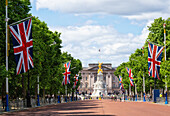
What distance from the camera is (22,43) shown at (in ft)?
138

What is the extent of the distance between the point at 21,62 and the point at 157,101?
36314 mm

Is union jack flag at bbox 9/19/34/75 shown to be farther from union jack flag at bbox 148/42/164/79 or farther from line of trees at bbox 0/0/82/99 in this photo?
union jack flag at bbox 148/42/164/79

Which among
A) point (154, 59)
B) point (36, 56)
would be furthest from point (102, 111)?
point (154, 59)

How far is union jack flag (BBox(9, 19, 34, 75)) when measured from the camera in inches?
1625

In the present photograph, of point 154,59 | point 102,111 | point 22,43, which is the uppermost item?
point 22,43

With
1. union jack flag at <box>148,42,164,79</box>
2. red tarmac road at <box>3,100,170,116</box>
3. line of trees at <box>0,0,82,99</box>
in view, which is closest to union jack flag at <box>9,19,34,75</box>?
line of trees at <box>0,0,82,99</box>

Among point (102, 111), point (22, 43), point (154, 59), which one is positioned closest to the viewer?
point (102, 111)

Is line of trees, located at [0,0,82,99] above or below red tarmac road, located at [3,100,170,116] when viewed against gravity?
above

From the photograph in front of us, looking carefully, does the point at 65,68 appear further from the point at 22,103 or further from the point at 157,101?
the point at 22,103

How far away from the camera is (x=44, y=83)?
66.6 m

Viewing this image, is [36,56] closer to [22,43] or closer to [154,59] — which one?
[22,43]

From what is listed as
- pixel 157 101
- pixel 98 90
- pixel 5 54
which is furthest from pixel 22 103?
pixel 98 90

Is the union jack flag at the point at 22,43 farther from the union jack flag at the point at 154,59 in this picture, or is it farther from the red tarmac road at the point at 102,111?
the union jack flag at the point at 154,59

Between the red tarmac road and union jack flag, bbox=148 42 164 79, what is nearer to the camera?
the red tarmac road
